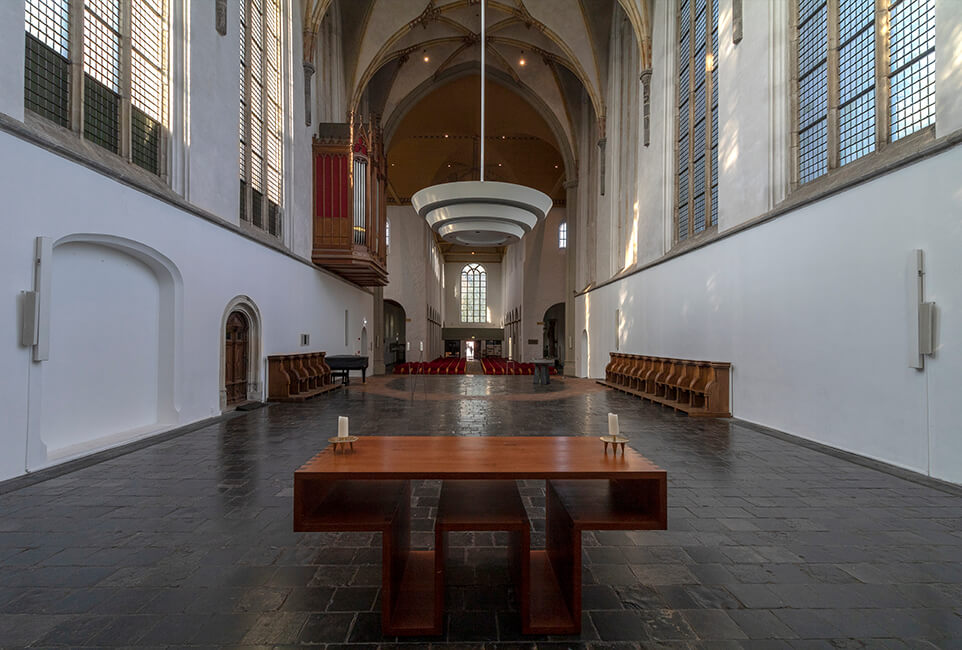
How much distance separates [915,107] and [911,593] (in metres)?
5.43

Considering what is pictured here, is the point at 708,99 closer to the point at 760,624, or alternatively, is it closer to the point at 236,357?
the point at 760,624

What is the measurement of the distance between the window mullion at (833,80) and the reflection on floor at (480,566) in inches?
169

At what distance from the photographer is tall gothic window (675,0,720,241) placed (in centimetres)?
958

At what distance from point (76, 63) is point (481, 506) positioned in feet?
22.4

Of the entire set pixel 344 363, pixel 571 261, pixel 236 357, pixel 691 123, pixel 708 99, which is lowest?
pixel 344 363

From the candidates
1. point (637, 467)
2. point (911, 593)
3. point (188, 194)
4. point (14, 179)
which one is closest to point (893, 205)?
point (911, 593)

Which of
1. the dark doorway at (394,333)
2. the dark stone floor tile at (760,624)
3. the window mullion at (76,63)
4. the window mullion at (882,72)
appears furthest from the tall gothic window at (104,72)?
the dark doorway at (394,333)

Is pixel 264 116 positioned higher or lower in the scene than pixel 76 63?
higher

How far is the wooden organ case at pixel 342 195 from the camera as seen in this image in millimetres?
12828

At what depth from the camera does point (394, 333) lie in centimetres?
2930

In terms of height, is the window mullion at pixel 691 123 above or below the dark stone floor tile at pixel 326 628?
above

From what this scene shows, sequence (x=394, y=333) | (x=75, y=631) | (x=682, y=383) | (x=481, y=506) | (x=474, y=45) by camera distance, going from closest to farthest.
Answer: (x=75, y=631) → (x=481, y=506) → (x=682, y=383) → (x=474, y=45) → (x=394, y=333)

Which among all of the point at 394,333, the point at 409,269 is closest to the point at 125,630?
the point at 409,269

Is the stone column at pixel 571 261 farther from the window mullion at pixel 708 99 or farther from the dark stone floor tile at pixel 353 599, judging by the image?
the dark stone floor tile at pixel 353 599
